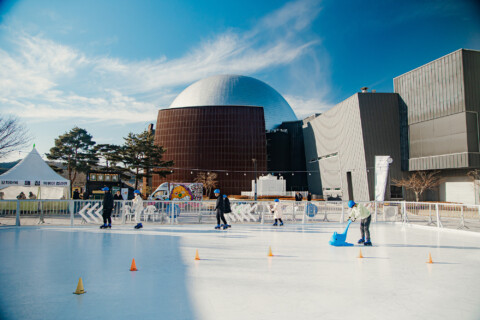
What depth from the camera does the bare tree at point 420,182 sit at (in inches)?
1448

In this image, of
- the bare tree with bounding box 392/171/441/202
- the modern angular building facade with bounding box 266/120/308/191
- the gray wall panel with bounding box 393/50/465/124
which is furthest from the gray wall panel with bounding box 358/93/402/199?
the modern angular building facade with bounding box 266/120/308/191

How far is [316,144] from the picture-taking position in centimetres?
5412

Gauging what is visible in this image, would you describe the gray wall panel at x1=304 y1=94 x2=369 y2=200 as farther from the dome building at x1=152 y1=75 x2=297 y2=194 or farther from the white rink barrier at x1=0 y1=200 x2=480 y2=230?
the white rink barrier at x1=0 y1=200 x2=480 y2=230

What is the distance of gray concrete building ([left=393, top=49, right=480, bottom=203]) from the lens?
106 feet

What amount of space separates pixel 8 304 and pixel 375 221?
18387 millimetres

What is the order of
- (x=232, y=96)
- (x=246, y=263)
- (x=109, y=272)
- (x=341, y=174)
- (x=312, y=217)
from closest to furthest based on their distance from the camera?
1. (x=109, y=272)
2. (x=246, y=263)
3. (x=312, y=217)
4. (x=341, y=174)
5. (x=232, y=96)

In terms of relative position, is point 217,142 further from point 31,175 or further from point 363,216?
point 363,216

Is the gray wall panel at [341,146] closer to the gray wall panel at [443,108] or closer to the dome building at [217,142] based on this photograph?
Answer: the gray wall panel at [443,108]

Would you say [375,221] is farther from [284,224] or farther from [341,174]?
[341,174]

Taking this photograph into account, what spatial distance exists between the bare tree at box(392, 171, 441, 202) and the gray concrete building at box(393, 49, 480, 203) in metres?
0.96

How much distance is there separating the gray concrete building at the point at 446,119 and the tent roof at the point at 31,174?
37.0 metres

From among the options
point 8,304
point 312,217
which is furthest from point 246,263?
point 312,217

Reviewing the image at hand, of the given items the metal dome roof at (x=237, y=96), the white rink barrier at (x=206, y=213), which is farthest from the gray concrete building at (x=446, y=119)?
the metal dome roof at (x=237, y=96)

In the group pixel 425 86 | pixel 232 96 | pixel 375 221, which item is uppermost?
pixel 232 96
